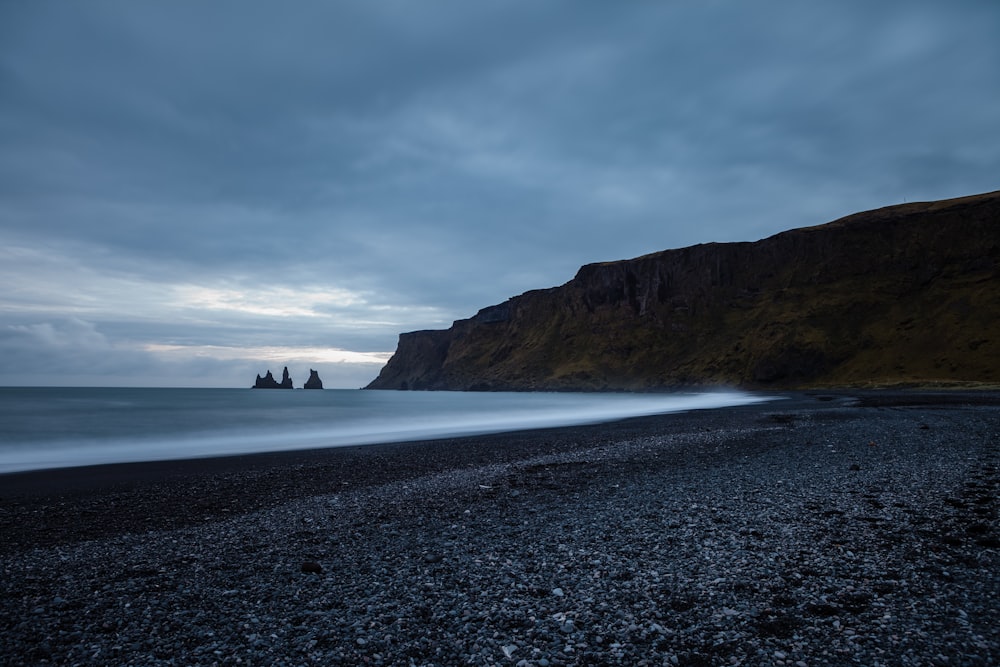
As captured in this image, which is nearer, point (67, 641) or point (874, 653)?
point (874, 653)

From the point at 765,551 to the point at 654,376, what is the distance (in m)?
110

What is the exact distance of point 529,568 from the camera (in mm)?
6871

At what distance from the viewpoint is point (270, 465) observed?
61.5ft

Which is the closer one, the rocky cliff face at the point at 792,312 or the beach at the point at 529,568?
the beach at the point at 529,568

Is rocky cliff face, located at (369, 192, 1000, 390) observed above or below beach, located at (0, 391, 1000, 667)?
above

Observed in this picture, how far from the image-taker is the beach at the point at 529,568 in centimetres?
495

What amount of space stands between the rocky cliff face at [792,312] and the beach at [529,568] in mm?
68336

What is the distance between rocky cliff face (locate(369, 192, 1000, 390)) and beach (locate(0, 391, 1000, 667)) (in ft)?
224

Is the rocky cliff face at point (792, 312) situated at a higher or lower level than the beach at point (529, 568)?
higher

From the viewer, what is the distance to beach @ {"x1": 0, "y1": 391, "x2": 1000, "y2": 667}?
495 cm

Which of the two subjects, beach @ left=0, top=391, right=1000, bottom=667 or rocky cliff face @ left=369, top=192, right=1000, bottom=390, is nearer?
beach @ left=0, top=391, right=1000, bottom=667

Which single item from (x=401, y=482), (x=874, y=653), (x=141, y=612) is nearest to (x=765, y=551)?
(x=874, y=653)

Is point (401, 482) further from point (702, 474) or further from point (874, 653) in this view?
point (874, 653)

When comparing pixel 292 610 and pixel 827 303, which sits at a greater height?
pixel 827 303
